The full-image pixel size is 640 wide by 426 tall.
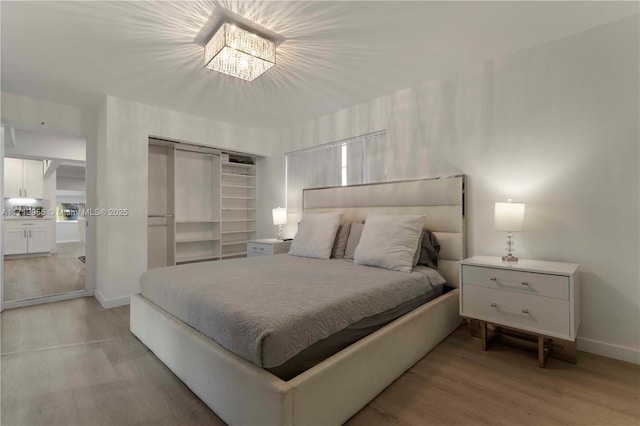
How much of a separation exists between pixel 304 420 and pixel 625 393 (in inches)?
73.4

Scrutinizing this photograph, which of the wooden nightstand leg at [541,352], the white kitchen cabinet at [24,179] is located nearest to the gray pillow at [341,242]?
the wooden nightstand leg at [541,352]

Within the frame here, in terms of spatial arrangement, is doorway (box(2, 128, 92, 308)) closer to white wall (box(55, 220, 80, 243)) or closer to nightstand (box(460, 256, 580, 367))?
white wall (box(55, 220, 80, 243))

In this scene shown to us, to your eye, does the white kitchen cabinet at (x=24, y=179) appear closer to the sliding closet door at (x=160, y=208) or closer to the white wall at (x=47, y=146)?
the white wall at (x=47, y=146)

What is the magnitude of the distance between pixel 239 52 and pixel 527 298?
8.90ft

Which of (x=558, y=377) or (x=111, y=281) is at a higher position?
(x=111, y=281)

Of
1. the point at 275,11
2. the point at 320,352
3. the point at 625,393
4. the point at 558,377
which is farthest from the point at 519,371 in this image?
the point at 275,11

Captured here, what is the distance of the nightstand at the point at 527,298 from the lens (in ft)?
6.11

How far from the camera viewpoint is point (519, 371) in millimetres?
1887

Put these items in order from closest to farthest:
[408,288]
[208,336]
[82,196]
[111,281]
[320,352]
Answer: [320,352] → [208,336] → [408,288] → [111,281] → [82,196]

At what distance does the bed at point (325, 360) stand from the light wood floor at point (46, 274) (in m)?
2.26

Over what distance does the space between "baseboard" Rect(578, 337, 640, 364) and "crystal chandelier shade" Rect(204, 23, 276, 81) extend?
3171 millimetres

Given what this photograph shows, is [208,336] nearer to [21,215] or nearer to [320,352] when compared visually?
[320,352]

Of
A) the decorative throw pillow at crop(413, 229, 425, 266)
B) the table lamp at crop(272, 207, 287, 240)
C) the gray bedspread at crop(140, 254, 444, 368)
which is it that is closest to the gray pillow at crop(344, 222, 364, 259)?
the gray bedspread at crop(140, 254, 444, 368)

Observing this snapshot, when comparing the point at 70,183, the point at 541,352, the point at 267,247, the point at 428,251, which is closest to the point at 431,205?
the point at 428,251
